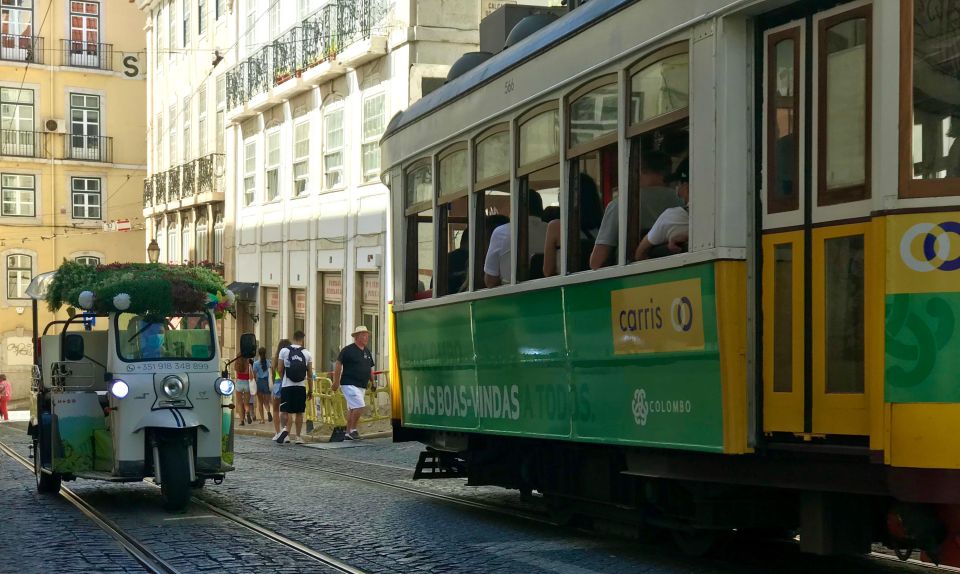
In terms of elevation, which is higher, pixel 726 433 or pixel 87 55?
pixel 87 55

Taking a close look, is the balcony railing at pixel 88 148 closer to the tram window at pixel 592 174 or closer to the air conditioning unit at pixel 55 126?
the air conditioning unit at pixel 55 126

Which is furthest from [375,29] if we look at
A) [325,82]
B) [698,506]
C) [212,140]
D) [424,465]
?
[698,506]

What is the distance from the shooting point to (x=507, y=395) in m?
10.4

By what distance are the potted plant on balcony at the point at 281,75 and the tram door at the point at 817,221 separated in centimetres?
2825

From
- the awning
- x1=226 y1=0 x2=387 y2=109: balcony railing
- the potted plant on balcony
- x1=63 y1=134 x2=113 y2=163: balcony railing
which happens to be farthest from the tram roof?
x1=63 y1=134 x2=113 y2=163: balcony railing

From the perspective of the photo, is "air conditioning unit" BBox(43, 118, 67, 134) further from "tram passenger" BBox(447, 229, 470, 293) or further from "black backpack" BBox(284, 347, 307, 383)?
"tram passenger" BBox(447, 229, 470, 293)

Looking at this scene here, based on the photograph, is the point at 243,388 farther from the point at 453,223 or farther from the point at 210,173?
the point at 453,223

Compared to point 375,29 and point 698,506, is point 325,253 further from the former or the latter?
point 698,506

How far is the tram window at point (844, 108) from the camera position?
675 centimetres

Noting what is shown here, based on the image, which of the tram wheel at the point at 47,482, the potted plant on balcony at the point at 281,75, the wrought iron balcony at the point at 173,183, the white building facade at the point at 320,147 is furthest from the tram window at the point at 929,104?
the wrought iron balcony at the point at 173,183

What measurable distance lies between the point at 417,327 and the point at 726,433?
5.22 m

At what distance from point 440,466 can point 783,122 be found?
607 centimetres

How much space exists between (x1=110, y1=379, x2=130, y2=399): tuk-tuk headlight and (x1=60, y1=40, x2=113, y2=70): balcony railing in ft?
150

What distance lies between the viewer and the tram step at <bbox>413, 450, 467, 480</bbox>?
41.0ft
